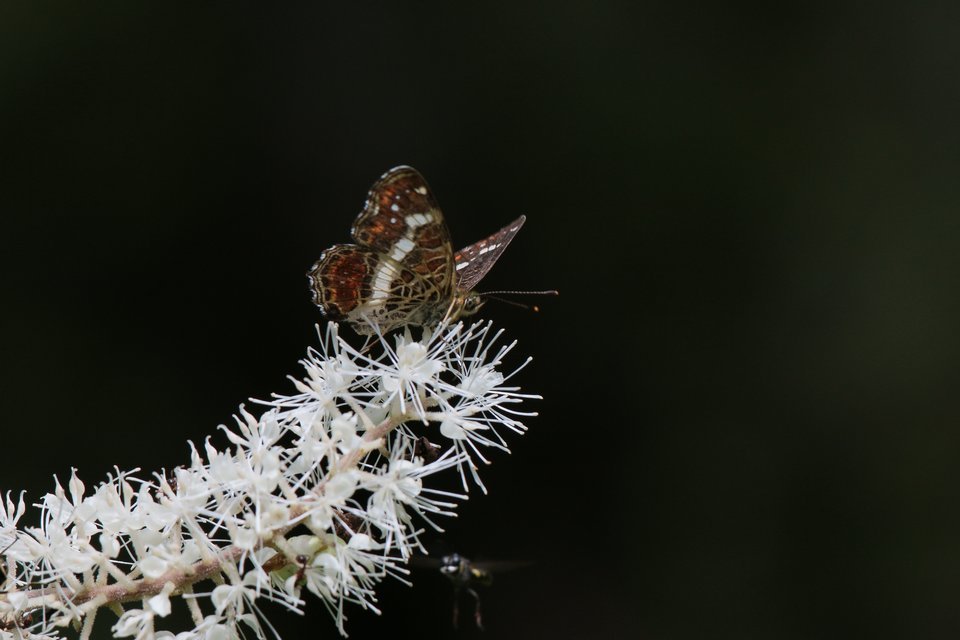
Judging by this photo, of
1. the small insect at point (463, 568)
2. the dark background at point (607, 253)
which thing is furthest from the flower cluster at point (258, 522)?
the dark background at point (607, 253)

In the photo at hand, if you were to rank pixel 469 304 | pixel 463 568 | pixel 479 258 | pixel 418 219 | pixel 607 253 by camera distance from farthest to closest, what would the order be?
pixel 607 253, pixel 463 568, pixel 479 258, pixel 469 304, pixel 418 219

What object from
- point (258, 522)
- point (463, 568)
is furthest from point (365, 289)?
point (463, 568)

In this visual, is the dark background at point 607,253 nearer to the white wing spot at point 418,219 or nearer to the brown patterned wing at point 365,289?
the brown patterned wing at point 365,289

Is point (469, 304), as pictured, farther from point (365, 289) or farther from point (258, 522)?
point (258, 522)

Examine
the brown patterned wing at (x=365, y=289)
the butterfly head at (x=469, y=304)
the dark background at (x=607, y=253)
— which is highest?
the dark background at (x=607, y=253)

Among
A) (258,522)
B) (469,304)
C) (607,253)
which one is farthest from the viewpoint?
(607,253)

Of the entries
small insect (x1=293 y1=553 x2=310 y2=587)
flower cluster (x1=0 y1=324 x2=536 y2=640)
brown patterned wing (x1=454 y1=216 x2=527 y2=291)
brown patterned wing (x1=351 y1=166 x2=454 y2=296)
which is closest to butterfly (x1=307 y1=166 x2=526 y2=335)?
brown patterned wing (x1=351 y1=166 x2=454 y2=296)

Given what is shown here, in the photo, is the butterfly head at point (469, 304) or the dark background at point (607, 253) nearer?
the butterfly head at point (469, 304)
